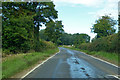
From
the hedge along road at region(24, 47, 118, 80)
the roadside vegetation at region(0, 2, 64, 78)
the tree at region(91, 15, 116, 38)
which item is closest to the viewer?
the hedge along road at region(24, 47, 118, 80)

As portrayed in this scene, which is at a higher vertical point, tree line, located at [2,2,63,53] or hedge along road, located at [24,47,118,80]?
tree line, located at [2,2,63,53]

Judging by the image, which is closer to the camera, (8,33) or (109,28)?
(8,33)

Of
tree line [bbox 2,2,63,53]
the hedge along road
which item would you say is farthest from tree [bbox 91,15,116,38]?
the hedge along road

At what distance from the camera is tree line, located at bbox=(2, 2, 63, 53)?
78.4 feet

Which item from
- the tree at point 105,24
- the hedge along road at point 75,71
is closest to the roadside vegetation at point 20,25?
the hedge along road at point 75,71

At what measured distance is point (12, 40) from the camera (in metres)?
24.4

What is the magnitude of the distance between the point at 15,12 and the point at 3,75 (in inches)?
767

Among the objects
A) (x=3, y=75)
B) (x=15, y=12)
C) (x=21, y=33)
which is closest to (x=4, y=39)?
(x=21, y=33)

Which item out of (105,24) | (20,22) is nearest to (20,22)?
(20,22)

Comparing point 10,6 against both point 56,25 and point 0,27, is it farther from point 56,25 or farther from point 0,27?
point 56,25

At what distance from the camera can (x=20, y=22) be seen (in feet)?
80.1

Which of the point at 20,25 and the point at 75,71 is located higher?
the point at 20,25

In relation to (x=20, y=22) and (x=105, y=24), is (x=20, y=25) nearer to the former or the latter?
(x=20, y=22)

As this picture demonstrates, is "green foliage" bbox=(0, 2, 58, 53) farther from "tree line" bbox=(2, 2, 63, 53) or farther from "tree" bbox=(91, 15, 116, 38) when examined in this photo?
"tree" bbox=(91, 15, 116, 38)
